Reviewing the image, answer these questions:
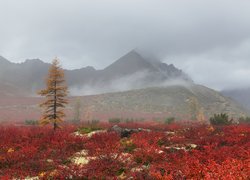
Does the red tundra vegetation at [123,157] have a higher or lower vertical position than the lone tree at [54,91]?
lower

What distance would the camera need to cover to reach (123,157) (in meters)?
12.0

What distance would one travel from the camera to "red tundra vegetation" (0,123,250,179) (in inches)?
367

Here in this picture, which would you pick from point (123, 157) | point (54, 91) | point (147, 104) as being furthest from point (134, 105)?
point (123, 157)

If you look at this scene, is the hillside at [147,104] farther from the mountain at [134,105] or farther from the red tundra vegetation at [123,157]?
the red tundra vegetation at [123,157]

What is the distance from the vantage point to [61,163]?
1227 centimetres

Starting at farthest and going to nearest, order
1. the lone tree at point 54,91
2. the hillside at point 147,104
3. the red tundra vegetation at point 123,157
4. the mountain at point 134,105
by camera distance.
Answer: the hillside at point 147,104 < the mountain at point 134,105 < the lone tree at point 54,91 < the red tundra vegetation at point 123,157

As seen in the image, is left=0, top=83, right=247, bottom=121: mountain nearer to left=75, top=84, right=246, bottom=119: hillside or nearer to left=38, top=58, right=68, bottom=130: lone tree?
left=75, top=84, right=246, bottom=119: hillside

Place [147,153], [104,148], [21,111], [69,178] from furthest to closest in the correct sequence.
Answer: [21,111], [104,148], [147,153], [69,178]

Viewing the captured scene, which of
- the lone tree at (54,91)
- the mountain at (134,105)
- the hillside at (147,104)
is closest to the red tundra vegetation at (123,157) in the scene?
the lone tree at (54,91)

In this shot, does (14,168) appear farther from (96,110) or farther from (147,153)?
(96,110)

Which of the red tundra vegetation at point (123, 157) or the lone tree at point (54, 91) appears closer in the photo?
the red tundra vegetation at point (123, 157)

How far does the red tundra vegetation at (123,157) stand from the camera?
931cm

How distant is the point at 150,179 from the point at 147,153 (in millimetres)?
Result: 3333

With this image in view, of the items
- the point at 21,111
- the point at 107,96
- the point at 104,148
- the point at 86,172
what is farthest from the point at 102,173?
the point at 107,96
